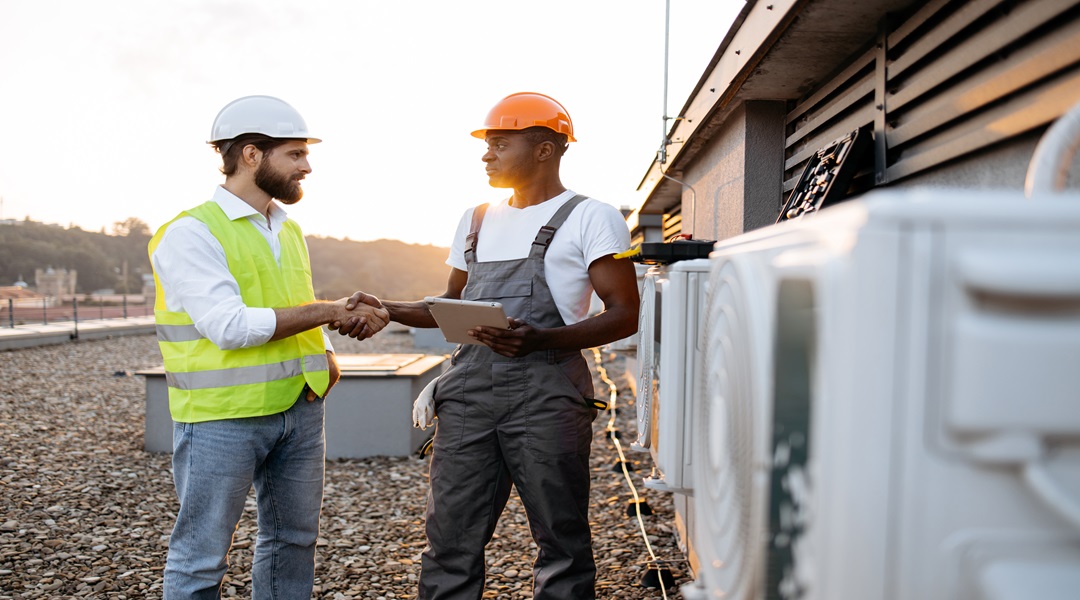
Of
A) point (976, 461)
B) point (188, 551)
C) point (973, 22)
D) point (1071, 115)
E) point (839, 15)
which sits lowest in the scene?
point (188, 551)

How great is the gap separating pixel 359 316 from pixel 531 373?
727 millimetres

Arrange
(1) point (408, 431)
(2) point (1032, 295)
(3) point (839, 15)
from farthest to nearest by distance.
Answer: (1) point (408, 431) → (3) point (839, 15) → (2) point (1032, 295)

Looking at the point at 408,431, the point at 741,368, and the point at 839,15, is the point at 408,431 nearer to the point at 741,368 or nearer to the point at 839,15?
the point at 839,15

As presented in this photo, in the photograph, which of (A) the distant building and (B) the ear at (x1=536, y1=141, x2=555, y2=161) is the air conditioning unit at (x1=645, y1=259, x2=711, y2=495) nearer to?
(B) the ear at (x1=536, y1=141, x2=555, y2=161)

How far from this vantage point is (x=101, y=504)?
18.4ft

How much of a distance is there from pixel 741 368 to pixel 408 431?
19.5 ft

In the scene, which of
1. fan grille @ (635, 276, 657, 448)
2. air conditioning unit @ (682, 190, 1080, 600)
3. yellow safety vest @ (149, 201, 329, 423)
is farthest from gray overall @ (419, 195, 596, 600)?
air conditioning unit @ (682, 190, 1080, 600)

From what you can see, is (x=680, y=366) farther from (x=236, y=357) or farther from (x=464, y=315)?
(x=236, y=357)

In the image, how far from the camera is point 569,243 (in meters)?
2.99

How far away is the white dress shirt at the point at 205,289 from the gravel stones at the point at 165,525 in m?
1.91

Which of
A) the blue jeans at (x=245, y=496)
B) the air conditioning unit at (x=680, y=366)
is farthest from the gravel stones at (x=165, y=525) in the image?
the air conditioning unit at (x=680, y=366)

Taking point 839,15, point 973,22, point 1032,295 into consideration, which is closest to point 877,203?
point 1032,295

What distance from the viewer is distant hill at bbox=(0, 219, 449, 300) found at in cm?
7800

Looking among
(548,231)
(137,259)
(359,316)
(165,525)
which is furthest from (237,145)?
(137,259)
